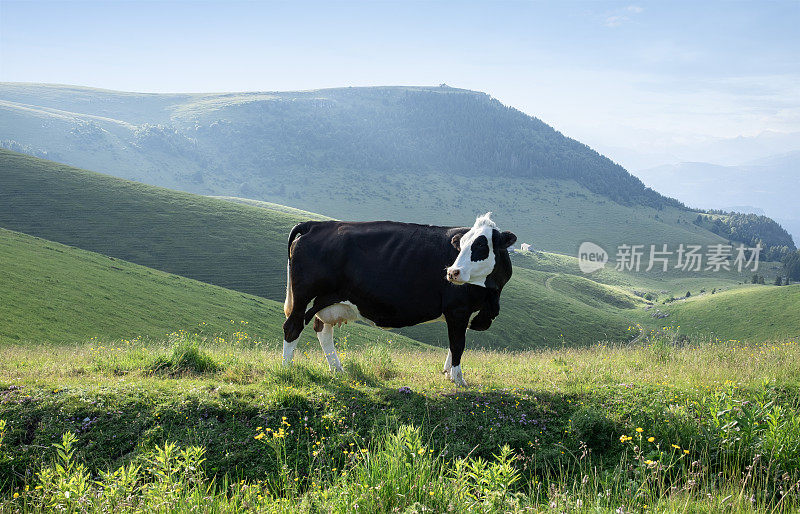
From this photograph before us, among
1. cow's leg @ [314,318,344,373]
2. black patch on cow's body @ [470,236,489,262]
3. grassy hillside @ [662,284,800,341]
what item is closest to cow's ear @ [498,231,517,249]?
black patch on cow's body @ [470,236,489,262]

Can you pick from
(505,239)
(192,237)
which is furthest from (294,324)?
(192,237)

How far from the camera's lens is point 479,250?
31.5 ft

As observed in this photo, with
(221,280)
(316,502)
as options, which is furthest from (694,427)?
(221,280)

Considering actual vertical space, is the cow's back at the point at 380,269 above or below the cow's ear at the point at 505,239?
below

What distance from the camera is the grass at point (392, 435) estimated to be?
532cm

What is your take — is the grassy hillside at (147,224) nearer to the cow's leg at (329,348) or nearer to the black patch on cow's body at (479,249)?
the cow's leg at (329,348)

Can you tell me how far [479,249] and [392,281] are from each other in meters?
1.76

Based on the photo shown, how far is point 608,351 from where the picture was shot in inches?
549

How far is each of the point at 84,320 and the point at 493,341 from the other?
31.3 metres

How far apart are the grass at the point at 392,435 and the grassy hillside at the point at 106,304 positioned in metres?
10.8

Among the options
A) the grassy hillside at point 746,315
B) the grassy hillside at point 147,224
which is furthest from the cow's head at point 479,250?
the grassy hillside at point 746,315

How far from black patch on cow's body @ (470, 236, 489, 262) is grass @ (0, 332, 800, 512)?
2336 millimetres

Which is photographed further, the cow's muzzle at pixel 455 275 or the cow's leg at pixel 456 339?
the cow's leg at pixel 456 339

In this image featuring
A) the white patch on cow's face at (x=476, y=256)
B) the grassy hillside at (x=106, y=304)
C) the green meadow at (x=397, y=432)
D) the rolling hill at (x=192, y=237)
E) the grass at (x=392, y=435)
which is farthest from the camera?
the rolling hill at (x=192, y=237)
